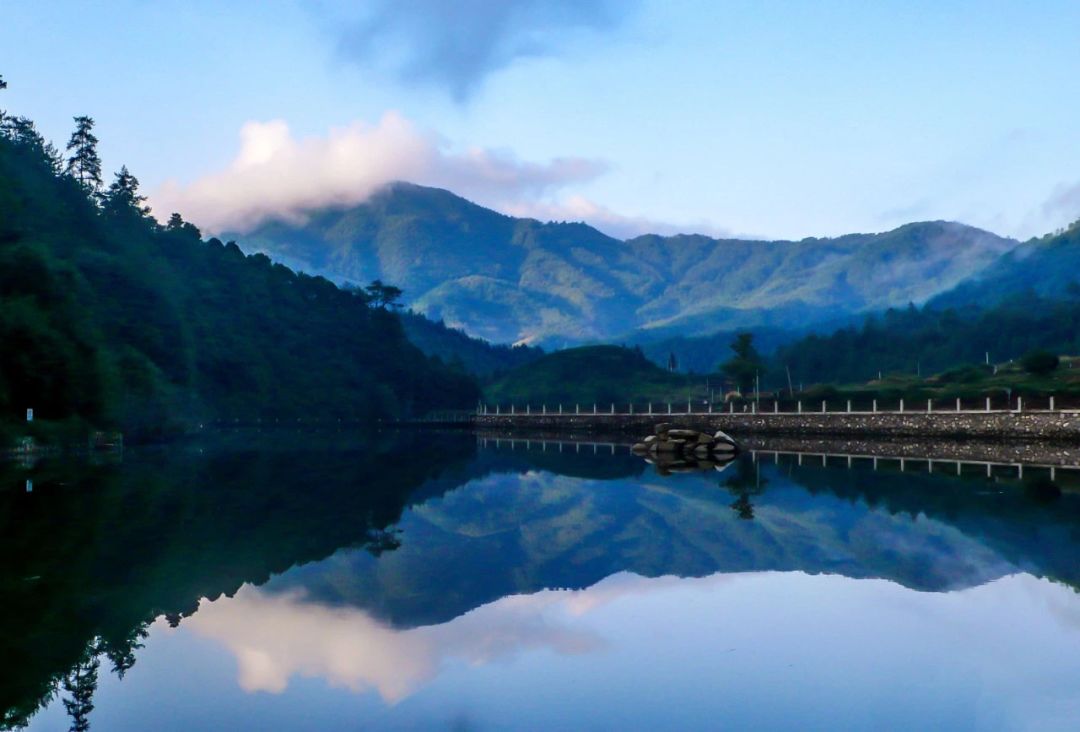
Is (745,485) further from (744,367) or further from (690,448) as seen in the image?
(744,367)

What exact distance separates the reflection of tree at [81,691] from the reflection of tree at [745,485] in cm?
2272

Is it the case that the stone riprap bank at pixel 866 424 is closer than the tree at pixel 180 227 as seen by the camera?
Yes

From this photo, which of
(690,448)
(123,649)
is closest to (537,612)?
(123,649)

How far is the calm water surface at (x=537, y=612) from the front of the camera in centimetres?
1297

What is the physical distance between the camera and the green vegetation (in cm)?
6297

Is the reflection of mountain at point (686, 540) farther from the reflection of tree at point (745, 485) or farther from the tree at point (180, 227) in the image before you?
the tree at point (180, 227)

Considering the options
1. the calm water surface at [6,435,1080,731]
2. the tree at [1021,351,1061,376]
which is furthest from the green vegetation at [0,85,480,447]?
the tree at [1021,351,1061,376]

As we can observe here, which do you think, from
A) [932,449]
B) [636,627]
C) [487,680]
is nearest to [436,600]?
[636,627]

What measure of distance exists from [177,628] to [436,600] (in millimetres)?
4960

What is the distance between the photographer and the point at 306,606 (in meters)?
19.1

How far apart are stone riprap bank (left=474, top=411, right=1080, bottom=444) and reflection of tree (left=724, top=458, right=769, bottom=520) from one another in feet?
86.5

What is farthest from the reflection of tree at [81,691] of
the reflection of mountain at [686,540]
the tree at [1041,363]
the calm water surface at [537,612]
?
the tree at [1041,363]

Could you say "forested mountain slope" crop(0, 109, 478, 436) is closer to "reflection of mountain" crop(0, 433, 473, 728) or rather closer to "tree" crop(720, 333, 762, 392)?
"reflection of mountain" crop(0, 433, 473, 728)

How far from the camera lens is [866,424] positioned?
8938 centimetres
